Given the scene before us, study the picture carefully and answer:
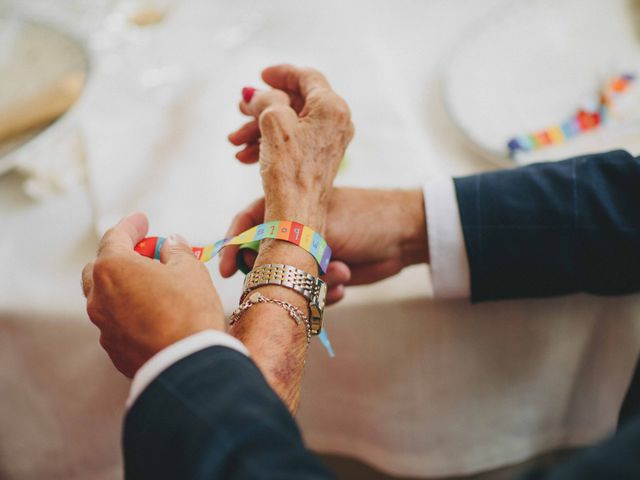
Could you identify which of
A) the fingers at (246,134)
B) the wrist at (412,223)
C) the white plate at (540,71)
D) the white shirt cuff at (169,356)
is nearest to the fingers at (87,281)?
the white shirt cuff at (169,356)

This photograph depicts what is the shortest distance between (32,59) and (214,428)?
656 millimetres

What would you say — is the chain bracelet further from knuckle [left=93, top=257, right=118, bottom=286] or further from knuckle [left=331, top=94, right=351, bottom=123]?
knuckle [left=331, top=94, right=351, bottom=123]

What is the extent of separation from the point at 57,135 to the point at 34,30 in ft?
0.74

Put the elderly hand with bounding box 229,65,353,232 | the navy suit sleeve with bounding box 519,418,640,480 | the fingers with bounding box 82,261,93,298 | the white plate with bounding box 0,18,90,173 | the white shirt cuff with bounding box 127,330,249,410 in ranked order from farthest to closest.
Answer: the white plate with bounding box 0,18,90,173 < the elderly hand with bounding box 229,65,353,232 < the fingers with bounding box 82,261,93,298 < the white shirt cuff with bounding box 127,330,249,410 < the navy suit sleeve with bounding box 519,418,640,480

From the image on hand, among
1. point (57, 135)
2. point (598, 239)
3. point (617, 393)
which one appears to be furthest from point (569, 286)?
point (57, 135)

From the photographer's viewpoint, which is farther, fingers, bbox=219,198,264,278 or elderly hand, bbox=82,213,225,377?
fingers, bbox=219,198,264,278

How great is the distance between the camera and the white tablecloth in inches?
26.3

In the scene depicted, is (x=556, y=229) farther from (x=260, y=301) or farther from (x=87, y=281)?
(x=87, y=281)

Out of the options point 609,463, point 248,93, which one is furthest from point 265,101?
point 609,463

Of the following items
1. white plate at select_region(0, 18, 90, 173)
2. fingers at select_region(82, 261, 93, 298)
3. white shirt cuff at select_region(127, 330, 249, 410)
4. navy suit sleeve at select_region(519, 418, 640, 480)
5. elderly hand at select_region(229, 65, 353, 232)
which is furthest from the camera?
white plate at select_region(0, 18, 90, 173)

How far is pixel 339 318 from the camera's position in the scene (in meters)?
0.67

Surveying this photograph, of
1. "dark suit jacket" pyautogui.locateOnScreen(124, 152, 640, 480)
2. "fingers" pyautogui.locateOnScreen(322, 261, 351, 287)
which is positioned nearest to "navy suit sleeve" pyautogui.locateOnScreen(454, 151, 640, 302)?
"dark suit jacket" pyautogui.locateOnScreen(124, 152, 640, 480)

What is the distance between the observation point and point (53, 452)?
742 mm

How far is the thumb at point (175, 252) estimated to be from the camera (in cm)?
53
